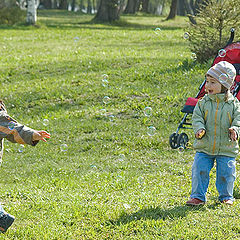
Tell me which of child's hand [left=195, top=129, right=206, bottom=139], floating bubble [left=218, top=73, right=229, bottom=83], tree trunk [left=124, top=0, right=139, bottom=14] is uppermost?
floating bubble [left=218, top=73, right=229, bottom=83]

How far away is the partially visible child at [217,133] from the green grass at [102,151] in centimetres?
24

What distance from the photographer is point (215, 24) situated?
12.2 metres

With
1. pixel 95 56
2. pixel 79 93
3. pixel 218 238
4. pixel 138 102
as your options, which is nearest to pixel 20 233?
pixel 218 238

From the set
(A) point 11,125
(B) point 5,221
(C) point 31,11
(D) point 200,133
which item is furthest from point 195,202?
→ (C) point 31,11

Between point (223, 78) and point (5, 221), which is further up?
point (223, 78)

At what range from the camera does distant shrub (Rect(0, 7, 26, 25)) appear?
25.1m

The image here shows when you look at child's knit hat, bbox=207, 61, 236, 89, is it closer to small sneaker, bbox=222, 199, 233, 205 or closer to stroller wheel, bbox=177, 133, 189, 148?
small sneaker, bbox=222, 199, 233, 205

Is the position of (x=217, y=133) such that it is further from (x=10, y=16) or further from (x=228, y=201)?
(x=10, y=16)

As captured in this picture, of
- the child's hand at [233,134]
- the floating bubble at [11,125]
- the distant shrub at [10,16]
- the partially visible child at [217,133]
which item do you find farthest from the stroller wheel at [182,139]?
the distant shrub at [10,16]

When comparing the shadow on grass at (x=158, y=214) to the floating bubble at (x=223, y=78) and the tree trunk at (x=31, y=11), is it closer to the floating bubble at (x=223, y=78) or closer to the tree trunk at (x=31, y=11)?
the floating bubble at (x=223, y=78)

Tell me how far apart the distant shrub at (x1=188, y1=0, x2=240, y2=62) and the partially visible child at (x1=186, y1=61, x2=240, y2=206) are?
7559mm

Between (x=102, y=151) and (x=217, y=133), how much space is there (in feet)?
10.9

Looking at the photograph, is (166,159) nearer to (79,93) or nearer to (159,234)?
(159,234)

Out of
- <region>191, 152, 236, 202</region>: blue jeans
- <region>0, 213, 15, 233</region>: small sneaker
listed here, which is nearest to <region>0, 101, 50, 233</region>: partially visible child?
<region>0, 213, 15, 233</region>: small sneaker
